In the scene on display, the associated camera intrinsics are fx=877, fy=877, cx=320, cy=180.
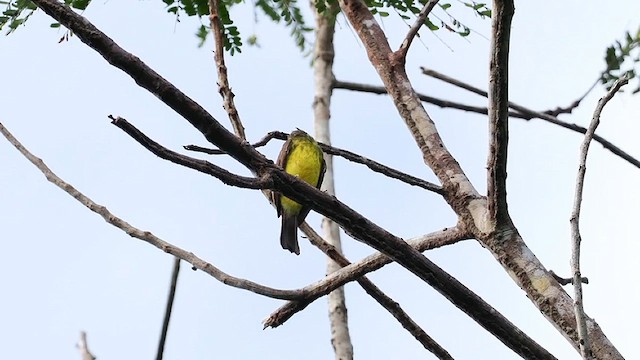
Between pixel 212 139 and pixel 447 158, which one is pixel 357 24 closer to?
pixel 447 158

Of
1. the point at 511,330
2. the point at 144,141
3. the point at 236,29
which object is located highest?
the point at 236,29

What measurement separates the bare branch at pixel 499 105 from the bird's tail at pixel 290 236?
271 cm

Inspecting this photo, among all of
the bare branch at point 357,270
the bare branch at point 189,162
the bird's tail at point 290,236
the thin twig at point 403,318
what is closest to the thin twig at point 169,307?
the bare branch at point 189,162

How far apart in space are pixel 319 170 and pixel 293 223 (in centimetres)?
77

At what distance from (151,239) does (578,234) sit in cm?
138

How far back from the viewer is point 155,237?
287 centimetres

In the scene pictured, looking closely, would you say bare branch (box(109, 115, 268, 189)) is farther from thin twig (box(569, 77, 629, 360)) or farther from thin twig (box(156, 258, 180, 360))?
thin twig (box(569, 77, 629, 360))

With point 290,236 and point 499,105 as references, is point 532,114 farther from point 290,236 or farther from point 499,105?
point 290,236

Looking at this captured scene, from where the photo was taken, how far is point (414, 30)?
3.49 meters

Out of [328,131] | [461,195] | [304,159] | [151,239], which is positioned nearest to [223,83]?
[151,239]

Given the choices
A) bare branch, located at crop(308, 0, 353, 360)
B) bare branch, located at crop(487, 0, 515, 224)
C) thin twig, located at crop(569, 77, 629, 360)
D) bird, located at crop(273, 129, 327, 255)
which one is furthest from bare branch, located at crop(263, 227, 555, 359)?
bird, located at crop(273, 129, 327, 255)

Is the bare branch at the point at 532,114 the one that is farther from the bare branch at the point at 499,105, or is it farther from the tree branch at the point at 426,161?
the bare branch at the point at 499,105

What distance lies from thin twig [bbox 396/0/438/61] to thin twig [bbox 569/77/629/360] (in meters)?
1.11

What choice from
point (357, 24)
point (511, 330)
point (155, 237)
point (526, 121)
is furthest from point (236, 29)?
point (511, 330)
